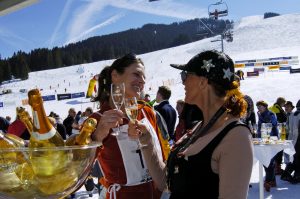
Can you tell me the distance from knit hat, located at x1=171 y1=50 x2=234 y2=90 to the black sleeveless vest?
229mm

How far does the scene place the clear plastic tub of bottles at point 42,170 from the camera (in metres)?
0.99

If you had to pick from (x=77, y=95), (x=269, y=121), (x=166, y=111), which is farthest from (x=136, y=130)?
(x=77, y=95)

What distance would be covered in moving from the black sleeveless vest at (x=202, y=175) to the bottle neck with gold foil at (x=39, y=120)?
70cm

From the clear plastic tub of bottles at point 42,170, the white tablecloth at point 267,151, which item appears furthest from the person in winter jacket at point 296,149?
the clear plastic tub of bottles at point 42,170

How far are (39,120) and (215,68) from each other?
2.93 feet

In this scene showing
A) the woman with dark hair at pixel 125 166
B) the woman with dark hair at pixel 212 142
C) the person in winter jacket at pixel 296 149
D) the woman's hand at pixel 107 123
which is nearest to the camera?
the woman with dark hair at pixel 212 142

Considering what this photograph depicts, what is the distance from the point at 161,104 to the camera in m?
7.29

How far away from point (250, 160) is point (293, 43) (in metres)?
76.5

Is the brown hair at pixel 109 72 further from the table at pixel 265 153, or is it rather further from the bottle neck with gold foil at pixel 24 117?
the table at pixel 265 153

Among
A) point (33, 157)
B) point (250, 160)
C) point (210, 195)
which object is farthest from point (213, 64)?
point (33, 157)

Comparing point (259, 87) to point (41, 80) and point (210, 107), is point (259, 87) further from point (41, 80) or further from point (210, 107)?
point (41, 80)

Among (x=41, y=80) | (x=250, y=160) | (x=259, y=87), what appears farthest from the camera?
(x=41, y=80)

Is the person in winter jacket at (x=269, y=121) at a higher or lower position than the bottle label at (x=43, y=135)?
lower

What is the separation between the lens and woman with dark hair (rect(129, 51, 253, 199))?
5.06 feet
